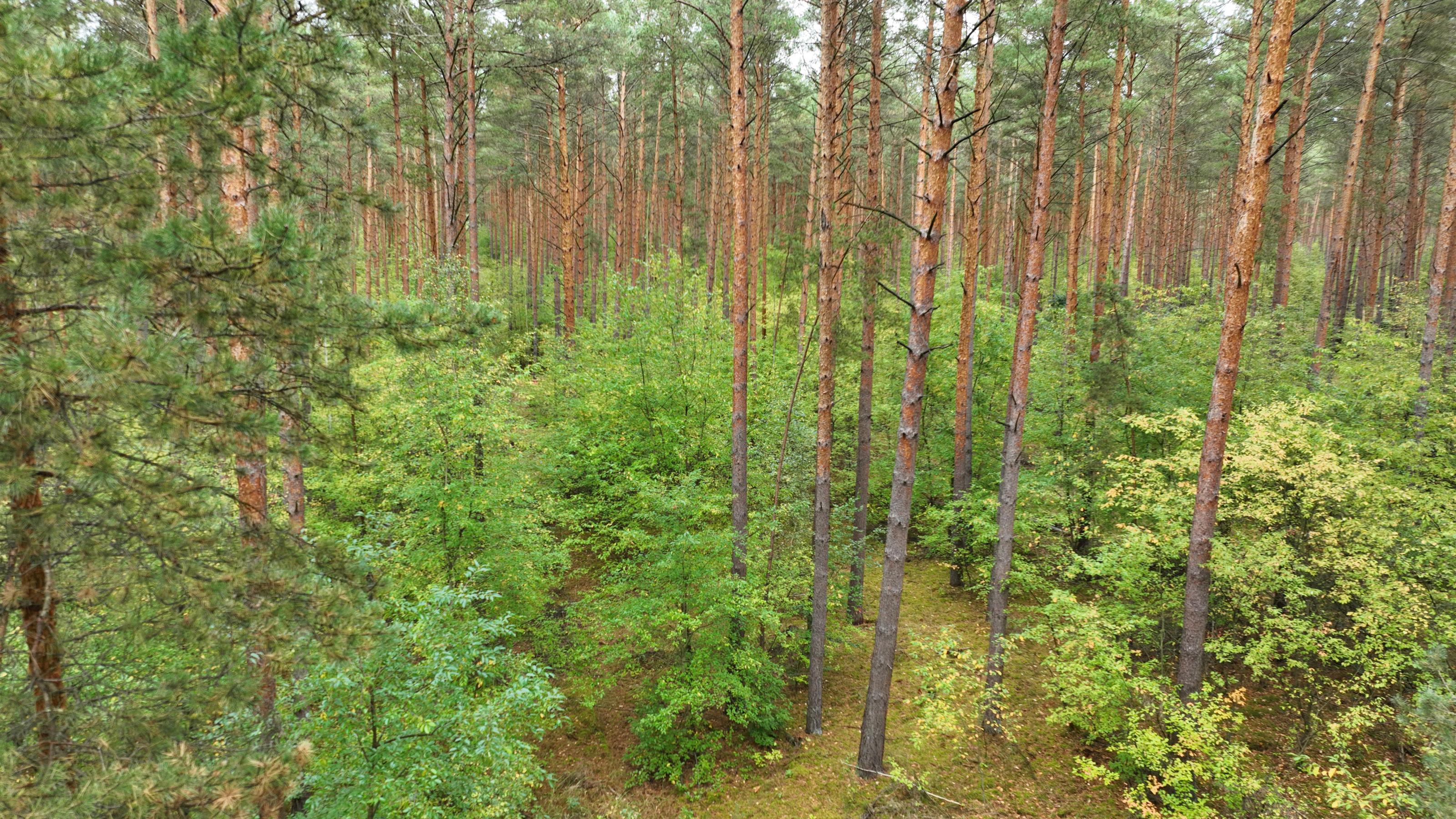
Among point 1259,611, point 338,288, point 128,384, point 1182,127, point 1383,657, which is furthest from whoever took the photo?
point 1182,127

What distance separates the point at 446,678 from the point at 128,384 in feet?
11.9

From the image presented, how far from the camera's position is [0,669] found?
361cm

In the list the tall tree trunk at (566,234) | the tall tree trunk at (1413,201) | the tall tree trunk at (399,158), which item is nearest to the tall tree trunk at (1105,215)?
the tall tree trunk at (399,158)

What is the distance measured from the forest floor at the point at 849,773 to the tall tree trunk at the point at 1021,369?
0.69 meters

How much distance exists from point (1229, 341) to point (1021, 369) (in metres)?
2.59

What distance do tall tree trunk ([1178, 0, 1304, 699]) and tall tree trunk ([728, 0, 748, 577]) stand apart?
5.89m

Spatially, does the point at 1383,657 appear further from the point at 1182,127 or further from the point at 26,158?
the point at 1182,127

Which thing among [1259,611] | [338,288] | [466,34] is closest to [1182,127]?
[1259,611]

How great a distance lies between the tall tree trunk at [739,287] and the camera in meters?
8.83

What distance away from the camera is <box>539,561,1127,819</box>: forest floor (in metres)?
8.12

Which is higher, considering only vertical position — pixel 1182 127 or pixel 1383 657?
pixel 1182 127

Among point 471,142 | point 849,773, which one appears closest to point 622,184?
point 471,142

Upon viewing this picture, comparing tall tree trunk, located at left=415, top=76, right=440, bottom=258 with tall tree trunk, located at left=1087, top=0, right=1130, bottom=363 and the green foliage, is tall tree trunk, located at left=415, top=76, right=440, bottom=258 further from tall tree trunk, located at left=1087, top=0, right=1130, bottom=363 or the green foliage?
tall tree trunk, located at left=1087, top=0, right=1130, bottom=363

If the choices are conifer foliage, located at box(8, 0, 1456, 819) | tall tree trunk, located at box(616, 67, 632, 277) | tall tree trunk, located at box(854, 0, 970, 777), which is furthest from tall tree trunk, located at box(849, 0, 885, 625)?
tall tree trunk, located at box(616, 67, 632, 277)
